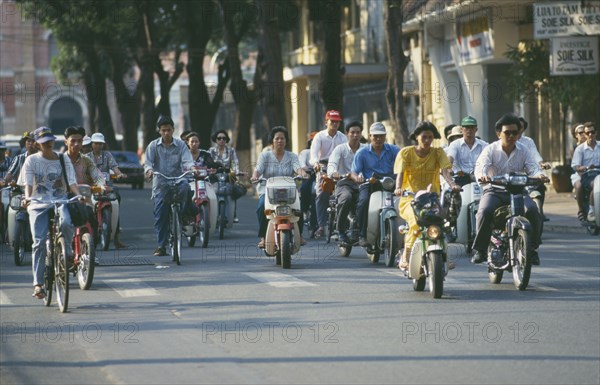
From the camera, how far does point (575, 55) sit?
29438 millimetres

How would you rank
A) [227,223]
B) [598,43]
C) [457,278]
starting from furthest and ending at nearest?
1. [598,43]
2. [227,223]
3. [457,278]

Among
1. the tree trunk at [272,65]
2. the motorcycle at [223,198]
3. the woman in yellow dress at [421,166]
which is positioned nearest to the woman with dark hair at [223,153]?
the motorcycle at [223,198]

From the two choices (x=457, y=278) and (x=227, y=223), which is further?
(x=227, y=223)

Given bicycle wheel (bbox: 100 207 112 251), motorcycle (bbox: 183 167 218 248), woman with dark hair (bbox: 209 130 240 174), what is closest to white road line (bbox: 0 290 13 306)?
bicycle wheel (bbox: 100 207 112 251)

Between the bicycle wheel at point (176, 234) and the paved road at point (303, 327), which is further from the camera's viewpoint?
the bicycle wheel at point (176, 234)

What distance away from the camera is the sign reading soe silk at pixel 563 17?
95.7ft

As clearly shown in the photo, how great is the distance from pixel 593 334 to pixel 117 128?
10195 cm

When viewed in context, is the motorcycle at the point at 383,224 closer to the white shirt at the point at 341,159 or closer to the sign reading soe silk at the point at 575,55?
the white shirt at the point at 341,159

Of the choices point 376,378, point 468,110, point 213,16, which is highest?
point 213,16

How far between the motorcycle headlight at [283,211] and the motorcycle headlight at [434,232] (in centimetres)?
380

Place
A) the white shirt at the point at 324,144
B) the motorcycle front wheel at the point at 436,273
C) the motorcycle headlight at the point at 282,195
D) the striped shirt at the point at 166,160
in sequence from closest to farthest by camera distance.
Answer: the motorcycle front wheel at the point at 436,273
the motorcycle headlight at the point at 282,195
the striped shirt at the point at 166,160
the white shirt at the point at 324,144

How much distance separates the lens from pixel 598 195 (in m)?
21.9

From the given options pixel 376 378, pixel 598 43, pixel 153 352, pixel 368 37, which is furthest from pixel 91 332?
pixel 368 37

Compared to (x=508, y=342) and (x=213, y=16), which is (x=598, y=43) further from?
(x=213, y=16)
